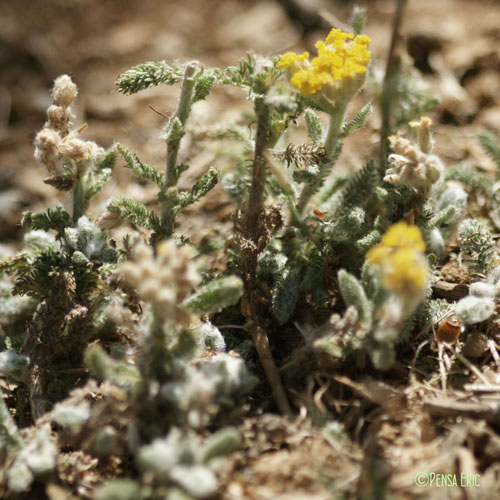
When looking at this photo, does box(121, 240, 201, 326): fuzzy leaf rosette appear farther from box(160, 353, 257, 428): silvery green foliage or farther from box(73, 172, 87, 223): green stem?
box(73, 172, 87, 223): green stem

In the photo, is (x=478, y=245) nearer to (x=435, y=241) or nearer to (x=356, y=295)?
(x=435, y=241)

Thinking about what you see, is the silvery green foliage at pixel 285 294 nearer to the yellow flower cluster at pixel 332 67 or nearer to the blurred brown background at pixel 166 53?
the yellow flower cluster at pixel 332 67

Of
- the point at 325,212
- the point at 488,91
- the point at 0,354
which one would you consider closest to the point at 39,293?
the point at 0,354

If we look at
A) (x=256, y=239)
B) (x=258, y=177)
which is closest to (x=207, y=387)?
(x=256, y=239)

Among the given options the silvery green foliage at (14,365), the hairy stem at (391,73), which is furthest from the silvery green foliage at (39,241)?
the hairy stem at (391,73)

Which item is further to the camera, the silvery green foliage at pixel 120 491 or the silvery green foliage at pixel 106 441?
the silvery green foliage at pixel 106 441

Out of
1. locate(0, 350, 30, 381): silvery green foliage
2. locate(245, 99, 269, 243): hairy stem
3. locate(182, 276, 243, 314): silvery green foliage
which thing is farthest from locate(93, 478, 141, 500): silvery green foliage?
locate(245, 99, 269, 243): hairy stem
